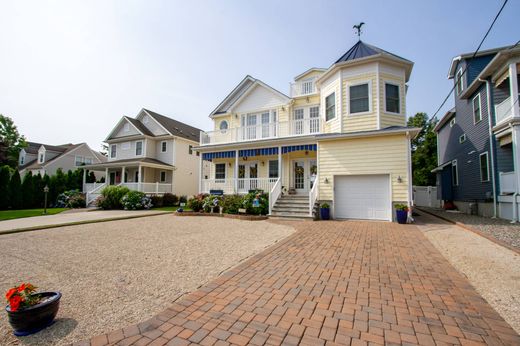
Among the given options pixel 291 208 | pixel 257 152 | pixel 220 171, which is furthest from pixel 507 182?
pixel 220 171

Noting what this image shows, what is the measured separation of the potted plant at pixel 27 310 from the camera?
2.41 metres

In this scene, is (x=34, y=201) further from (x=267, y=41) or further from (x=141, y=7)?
(x=267, y=41)

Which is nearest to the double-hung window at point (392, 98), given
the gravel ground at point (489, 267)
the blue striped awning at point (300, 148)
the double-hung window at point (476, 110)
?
the blue striped awning at point (300, 148)

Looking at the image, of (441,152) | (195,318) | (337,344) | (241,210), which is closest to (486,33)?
(337,344)

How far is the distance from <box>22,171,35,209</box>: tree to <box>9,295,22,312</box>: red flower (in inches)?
1033

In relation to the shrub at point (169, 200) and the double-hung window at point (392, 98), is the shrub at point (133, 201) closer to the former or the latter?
the shrub at point (169, 200)

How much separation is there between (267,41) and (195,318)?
1051 cm

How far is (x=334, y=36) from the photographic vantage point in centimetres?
963

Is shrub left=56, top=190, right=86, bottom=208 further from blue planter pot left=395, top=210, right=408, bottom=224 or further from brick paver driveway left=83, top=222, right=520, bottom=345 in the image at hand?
blue planter pot left=395, top=210, right=408, bottom=224

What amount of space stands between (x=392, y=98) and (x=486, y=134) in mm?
5522

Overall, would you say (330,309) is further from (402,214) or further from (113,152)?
(113,152)

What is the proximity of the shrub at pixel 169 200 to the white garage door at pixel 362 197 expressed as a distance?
15.4 m

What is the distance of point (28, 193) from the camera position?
21266 millimetres

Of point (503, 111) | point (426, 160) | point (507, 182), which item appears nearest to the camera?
point (507, 182)
